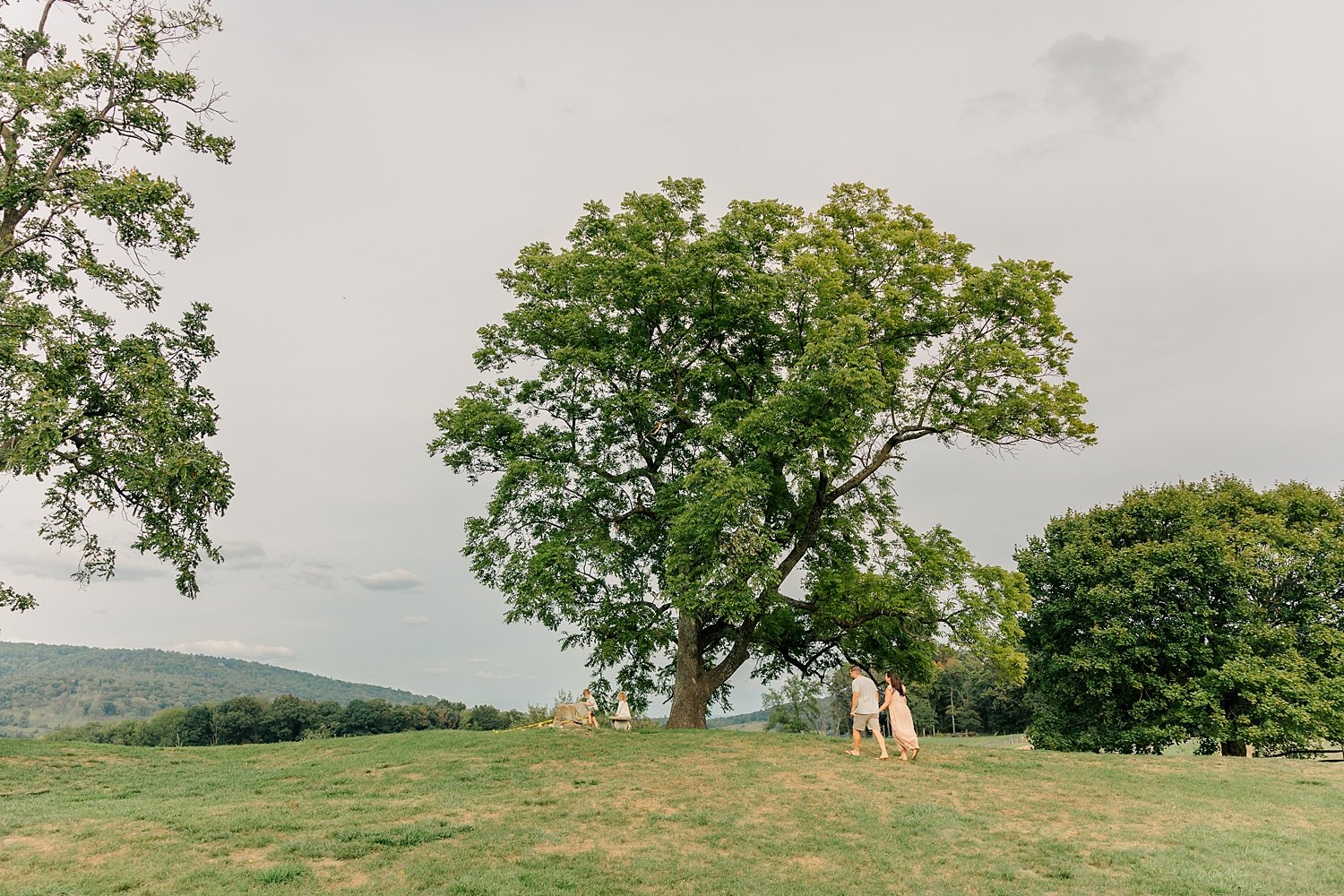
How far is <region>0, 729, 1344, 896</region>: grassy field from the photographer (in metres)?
9.55

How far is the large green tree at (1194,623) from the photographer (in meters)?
28.2

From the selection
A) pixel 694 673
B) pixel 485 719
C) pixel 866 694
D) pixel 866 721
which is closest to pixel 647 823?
pixel 866 694

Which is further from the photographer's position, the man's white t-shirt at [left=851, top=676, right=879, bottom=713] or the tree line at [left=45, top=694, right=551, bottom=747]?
the tree line at [left=45, top=694, right=551, bottom=747]

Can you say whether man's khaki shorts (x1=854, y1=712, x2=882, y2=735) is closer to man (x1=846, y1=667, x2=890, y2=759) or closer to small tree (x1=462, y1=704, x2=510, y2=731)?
man (x1=846, y1=667, x2=890, y2=759)

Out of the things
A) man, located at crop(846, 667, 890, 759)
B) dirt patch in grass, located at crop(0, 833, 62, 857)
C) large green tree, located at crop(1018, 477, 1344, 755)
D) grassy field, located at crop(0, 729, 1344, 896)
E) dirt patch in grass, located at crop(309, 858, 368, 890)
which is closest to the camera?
dirt patch in grass, located at crop(309, 858, 368, 890)

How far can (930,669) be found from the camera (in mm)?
24531

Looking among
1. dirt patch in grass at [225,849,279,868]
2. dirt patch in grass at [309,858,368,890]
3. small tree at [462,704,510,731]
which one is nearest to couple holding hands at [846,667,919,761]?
dirt patch in grass at [309,858,368,890]

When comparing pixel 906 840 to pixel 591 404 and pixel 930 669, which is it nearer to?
pixel 930 669

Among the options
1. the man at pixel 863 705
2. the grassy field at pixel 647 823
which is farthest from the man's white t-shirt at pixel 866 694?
the grassy field at pixel 647 823

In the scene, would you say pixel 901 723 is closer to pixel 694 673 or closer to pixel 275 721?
pixel 694 673

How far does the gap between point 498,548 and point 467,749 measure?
673cm

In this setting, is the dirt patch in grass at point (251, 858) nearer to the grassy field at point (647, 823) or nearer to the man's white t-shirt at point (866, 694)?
the grassy field at point (647, 823)

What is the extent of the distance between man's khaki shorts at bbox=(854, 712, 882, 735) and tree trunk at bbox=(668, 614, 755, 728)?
218 inches

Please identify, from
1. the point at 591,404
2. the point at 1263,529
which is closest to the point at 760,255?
the point at 591,404
